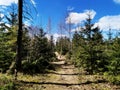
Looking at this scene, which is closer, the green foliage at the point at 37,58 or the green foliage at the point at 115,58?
the green foliage at the point at 115,58

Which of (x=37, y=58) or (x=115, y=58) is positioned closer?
(x=115, y=58)

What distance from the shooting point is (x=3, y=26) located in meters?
19.9

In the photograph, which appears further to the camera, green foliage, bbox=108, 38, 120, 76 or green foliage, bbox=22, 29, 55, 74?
green foliage, bbox=22, 29, 55, 74

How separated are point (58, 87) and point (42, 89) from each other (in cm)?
148

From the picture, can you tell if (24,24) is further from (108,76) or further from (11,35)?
(108,76)

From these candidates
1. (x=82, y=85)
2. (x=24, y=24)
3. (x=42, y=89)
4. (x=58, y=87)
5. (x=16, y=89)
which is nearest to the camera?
(x=16, y=89)

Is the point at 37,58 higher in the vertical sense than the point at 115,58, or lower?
higher

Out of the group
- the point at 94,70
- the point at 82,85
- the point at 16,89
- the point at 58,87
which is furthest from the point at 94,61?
the point at 16,89

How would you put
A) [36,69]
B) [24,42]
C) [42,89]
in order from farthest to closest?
[24,42] < [36,69] < [42,89]

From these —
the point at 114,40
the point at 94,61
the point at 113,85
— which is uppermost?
the point at 114,40

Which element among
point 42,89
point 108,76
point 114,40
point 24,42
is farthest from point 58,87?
point 24,42

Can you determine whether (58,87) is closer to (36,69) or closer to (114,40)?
(114,40)

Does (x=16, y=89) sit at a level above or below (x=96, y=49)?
below

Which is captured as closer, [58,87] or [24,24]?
[58,87]
